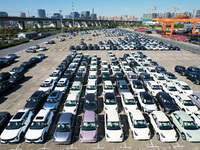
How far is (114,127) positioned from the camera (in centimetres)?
1105

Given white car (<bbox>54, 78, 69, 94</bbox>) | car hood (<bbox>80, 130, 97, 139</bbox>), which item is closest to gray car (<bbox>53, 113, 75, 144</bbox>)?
car hood (<bbox>80, 130, 97, 139</bbox>)

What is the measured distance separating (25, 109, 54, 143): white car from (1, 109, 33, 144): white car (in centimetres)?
70

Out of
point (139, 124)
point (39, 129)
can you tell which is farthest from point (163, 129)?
point (39, 129)

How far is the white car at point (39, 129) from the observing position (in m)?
10.5

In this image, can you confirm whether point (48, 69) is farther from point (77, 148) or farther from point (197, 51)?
point (197, 51)

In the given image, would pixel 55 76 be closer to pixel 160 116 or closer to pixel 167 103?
pixel 160 116

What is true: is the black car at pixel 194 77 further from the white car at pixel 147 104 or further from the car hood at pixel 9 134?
the car hood at pixel 9 134

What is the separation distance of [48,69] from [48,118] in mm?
16781

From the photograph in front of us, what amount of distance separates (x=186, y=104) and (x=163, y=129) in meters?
5.39

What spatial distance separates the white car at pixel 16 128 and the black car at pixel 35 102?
1.60 m

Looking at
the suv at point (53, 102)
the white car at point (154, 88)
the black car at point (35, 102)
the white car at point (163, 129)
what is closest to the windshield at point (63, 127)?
the suv at point (53, 102)

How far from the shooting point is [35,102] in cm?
1466

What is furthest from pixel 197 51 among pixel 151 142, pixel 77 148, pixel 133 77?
pixel 77 148

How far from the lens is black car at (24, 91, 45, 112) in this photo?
14.0 meters
